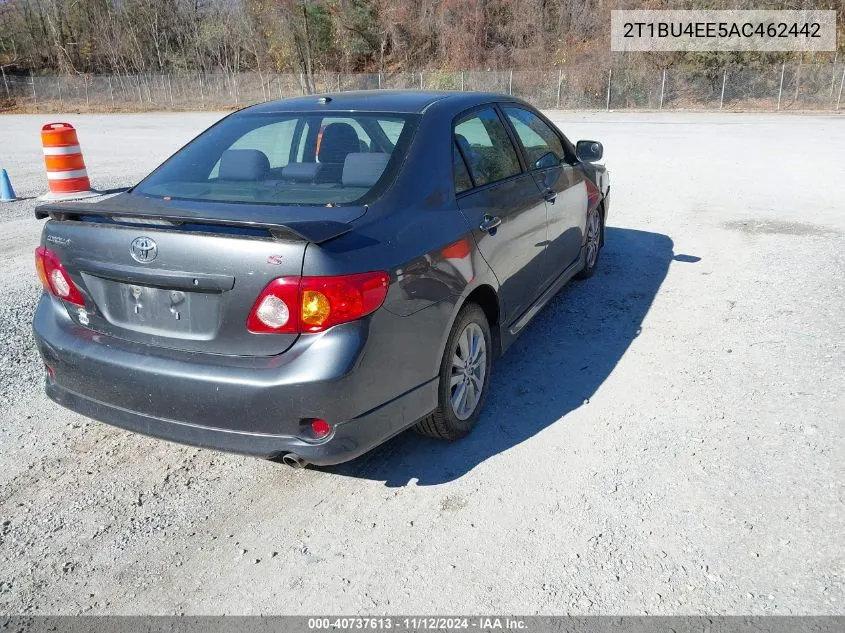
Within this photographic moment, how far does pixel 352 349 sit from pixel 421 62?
2014 inches

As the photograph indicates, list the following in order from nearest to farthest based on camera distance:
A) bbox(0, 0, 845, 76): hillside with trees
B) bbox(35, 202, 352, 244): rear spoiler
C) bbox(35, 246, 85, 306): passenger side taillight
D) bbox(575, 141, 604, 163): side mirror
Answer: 1. bbox(35, 202, 352, 244): rear spoiler
2. bbox(35, 246, 85, 306): passenger side taillight
3. bbox(575, 141, 604, 163): side mirror
4. bbox(0, 0, 845, 76): hillside with trees

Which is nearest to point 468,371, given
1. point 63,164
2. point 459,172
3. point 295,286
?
point 459,172

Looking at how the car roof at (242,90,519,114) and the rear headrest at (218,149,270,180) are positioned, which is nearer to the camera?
the rear headrest at (218,149,270,180)

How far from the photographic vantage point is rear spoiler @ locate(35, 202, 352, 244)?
261cm

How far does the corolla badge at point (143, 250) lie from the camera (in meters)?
2.77

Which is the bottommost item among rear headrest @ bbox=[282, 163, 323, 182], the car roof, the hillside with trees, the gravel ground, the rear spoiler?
the gravel ground

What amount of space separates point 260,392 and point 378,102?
1982 mm

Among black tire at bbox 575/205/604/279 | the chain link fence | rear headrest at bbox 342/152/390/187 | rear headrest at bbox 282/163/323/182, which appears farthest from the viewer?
the chain link fence

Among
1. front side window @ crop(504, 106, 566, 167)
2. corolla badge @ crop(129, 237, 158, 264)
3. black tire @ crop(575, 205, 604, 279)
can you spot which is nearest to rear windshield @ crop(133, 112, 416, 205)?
corolla badge @ crop(129, 237, 158, 264)

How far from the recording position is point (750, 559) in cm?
273

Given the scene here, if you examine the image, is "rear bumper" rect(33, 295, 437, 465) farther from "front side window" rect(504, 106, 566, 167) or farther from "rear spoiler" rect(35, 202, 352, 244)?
"front side window" rect(504, 106, 566, 167)

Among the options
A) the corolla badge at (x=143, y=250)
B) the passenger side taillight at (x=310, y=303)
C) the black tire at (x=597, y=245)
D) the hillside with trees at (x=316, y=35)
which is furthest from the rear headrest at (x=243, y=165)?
the hillside with trees at (x=316, y=35)

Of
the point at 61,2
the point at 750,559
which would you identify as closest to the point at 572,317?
the point at 750,559

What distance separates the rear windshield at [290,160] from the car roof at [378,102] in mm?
77
